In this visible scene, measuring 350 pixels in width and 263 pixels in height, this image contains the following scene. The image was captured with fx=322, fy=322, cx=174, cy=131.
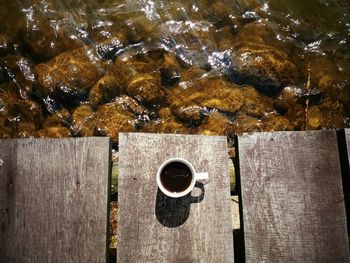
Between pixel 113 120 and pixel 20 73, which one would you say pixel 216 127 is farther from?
pixel 20 73

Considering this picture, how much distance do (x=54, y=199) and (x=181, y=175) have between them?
0.86 m

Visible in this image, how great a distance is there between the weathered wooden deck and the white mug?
135mm

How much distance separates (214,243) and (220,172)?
0.47 metres

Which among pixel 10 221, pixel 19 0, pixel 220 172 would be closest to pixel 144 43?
pixel 19 0

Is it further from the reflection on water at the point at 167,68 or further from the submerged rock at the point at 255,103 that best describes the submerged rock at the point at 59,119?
the submerged rock at the point at 255,103

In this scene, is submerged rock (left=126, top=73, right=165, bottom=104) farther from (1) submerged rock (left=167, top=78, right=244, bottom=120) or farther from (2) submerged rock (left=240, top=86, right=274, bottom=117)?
(2) submerged rock (left=240, top=86, right=274, bottom=117)

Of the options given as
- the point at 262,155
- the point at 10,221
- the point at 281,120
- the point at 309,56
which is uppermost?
the point at 309,56

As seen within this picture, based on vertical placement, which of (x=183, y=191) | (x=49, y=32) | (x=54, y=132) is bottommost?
(x=183, y=191)

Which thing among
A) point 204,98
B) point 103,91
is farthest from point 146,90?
point 204,98

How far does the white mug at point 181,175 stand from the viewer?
202 cm

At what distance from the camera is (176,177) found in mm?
2096

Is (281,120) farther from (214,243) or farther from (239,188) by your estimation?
(214,243)

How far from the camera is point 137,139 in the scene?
2.25 meters

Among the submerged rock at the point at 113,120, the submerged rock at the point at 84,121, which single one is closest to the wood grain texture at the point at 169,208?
the submerged rock at the point at 113,120
